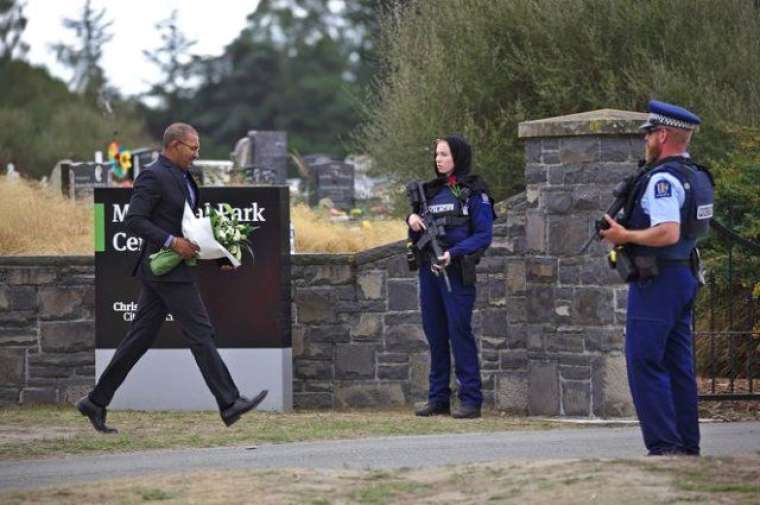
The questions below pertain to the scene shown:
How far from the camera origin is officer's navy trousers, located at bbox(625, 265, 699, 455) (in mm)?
8867

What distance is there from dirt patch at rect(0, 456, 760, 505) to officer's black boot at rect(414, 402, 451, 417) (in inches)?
142

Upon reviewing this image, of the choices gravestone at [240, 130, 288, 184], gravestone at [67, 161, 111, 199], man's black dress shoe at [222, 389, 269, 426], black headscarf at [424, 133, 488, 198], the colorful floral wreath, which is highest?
gravestone at [240, 130, 288, 184]

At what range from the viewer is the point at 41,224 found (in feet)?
56.6

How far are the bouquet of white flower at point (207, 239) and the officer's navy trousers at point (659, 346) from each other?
10.8ft

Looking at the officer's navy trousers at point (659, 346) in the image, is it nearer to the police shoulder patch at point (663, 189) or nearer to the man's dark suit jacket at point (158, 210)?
the police shoulder patch at point (663, 189)

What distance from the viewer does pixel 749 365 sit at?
12.6 m

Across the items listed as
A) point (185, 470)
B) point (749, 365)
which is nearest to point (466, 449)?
point (185, 470)

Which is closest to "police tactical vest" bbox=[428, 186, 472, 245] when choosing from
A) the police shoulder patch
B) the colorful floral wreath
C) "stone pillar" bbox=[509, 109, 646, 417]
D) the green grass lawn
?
"stone pillar" bbox=[509, 109, 646, 417]

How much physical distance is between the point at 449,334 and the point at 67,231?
6296 millimetres

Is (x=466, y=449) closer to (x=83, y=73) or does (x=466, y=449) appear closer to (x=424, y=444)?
(x=424, y=444)

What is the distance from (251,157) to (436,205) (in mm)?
18362

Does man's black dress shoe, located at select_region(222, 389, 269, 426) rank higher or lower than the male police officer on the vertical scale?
lower

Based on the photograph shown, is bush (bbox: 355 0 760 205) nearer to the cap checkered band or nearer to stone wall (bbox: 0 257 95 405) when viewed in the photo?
stone wall (bbox: 0 257 95 405)

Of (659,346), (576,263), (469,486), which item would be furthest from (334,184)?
(469,486)
